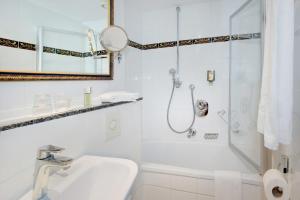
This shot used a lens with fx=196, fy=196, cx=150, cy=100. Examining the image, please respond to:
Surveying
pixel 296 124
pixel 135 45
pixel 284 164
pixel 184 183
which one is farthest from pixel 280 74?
pixel 135 45

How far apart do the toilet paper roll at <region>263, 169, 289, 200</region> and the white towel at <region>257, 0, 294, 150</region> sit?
21cm

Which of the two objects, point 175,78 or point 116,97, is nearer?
point 116,97

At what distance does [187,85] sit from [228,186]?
126cm

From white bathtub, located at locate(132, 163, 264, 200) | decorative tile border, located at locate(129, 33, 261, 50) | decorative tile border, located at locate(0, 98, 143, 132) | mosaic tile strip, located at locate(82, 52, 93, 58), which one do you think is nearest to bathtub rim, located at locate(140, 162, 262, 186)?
white bathtub, located at locate(132, 163, 264, 200)

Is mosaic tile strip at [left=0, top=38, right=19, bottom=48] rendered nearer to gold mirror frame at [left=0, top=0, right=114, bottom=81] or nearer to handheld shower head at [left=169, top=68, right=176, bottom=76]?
gold mirror frame at [left=0, top=0, right=114, bottom=81]

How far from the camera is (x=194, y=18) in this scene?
91.4 inches

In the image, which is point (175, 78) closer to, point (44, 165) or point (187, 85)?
point (187, 85)

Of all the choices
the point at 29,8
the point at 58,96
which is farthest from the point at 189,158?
the point at 29,8

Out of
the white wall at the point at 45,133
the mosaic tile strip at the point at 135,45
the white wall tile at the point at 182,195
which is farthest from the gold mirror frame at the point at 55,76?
the white wall tile at the point at 182,195

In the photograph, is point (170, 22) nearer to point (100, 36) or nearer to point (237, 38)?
point (237, 38)

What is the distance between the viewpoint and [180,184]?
1.59 metres

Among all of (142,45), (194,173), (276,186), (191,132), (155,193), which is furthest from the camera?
(142,45)

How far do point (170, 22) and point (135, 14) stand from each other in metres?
0.47

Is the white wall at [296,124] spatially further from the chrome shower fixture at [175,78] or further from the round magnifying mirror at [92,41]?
the chrome shower fixture at [175,78]
